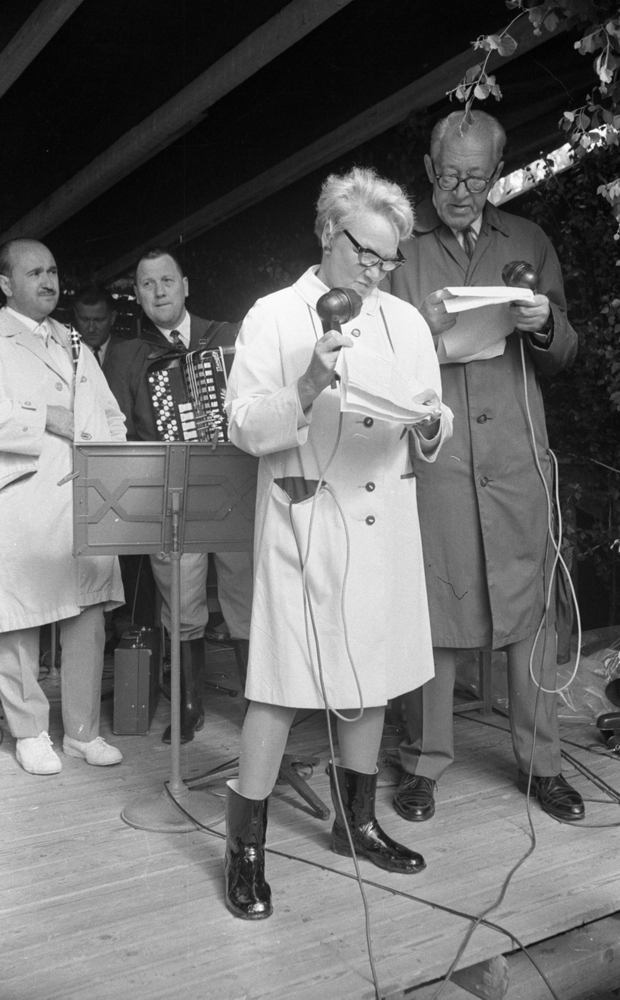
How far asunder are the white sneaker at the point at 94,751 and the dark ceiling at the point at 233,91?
3.45 meters

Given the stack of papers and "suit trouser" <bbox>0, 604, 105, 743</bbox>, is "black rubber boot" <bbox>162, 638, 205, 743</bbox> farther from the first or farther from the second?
the stack of papers

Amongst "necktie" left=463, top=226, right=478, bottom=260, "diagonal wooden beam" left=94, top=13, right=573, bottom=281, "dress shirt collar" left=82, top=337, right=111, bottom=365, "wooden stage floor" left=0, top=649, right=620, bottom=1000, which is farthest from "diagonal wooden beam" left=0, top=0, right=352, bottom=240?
"wooden stage floor" left=0, top=649, right=620, bottom=1000

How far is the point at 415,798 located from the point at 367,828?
388 mm

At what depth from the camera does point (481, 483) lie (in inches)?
120

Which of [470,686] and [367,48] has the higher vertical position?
[367,48]

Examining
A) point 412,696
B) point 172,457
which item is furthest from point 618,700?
point 172,457

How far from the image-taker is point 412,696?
3.20 m

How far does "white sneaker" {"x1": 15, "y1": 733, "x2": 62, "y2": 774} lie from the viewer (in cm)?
353

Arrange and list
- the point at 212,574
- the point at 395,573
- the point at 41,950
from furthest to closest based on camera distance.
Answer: the point at 212,574 < the point at 395,573 < the point at 41,950

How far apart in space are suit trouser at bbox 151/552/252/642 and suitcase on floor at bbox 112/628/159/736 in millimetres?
167

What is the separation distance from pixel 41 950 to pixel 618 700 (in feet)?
8.13

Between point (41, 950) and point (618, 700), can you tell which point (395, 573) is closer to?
point (41, 950)

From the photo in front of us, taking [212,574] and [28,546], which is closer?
[28,546]

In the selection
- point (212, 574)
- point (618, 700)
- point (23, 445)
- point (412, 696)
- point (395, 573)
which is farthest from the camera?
point (212, 574)
